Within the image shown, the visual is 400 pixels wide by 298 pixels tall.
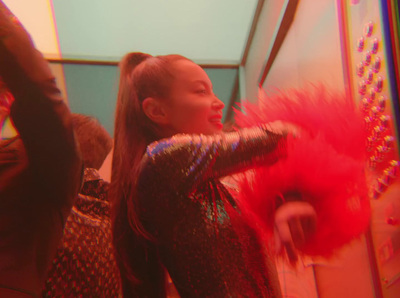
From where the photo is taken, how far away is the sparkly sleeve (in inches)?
13.3

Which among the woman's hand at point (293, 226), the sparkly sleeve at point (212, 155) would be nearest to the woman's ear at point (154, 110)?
the sparkly sleeve at point (212, 155)

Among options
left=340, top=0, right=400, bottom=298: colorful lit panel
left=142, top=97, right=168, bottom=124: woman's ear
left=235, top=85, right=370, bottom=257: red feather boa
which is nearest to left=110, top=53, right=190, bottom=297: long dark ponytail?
left=142, top=97, right=168, bottom=124: woman's ear

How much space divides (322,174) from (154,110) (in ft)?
0.84

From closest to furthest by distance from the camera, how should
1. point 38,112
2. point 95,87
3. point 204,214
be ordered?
point 38,112, point 204,214, point 95,87

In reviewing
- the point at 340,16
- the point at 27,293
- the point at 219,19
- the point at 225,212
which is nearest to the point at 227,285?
the point at 225,212

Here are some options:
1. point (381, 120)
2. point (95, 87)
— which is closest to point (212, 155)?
point (381, 120)

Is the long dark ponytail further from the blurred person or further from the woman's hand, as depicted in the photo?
the woman's hand

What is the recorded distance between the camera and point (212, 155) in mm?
337

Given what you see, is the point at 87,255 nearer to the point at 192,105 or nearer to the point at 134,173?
the point at 134,173

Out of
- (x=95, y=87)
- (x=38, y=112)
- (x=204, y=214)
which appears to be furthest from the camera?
(x=95, y=87)

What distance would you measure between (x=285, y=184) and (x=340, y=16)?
303 millimetres

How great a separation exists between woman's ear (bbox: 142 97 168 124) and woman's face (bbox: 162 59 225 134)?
0.01 meters

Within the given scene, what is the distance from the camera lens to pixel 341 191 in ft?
1.08

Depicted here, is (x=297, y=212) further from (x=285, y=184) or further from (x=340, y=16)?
(x=340, y=16)
